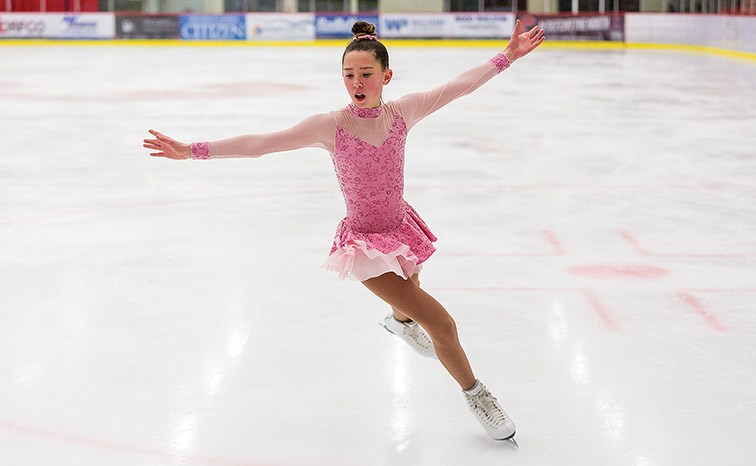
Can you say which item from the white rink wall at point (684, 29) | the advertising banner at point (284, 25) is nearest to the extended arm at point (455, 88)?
the white rink wall at point (684, 29)

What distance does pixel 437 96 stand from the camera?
311cm

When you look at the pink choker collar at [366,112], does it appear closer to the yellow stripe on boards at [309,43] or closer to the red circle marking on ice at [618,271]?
the red circle marking on ice at [618,271]

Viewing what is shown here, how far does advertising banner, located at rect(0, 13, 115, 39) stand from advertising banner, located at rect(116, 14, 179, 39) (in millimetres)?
263

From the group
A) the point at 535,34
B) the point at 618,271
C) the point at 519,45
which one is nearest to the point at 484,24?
the point at 618,271

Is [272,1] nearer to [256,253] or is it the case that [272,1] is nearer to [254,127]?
[254,127]

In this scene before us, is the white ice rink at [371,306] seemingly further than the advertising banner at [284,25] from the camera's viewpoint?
No

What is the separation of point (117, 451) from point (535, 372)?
4.95ft

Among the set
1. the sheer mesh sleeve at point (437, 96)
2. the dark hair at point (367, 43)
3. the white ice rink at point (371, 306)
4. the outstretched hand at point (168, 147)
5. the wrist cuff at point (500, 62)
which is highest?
the dark hair at point (367, 43)

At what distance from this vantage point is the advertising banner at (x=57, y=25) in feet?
91.0

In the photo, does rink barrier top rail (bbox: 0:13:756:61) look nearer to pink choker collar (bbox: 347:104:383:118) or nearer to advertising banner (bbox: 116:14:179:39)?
advertising banner (bbox: 116:14:179:39)

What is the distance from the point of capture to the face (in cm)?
290

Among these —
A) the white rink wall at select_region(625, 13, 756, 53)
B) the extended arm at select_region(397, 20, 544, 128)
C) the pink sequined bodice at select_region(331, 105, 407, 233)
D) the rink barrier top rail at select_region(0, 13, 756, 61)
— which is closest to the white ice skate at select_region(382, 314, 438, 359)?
the pink sequined bodice at select_region(331, 105, 407, 233)

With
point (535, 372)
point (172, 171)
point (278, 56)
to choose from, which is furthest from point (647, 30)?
point (535, 372)

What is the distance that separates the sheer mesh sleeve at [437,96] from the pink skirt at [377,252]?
33 cm
